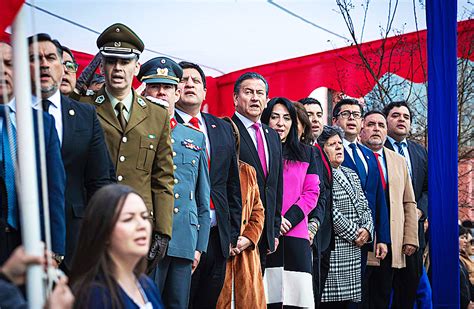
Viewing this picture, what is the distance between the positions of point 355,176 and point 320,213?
0.59m

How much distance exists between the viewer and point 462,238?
8766 mm

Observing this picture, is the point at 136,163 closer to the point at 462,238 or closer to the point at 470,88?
the point at 470,88

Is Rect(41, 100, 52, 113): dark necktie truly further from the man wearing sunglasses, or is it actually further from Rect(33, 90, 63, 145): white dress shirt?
the man wearing sunglasses

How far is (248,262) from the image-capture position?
588 cm

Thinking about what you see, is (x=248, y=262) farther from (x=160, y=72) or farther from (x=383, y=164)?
(x=383, y=164)

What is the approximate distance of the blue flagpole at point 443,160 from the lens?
5.89 m

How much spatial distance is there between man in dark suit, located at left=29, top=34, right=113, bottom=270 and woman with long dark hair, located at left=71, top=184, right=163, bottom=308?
2.93ft

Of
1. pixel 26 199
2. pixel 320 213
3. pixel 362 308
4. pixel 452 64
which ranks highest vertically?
pixel 452 64

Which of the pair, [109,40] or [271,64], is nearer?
[109,40]

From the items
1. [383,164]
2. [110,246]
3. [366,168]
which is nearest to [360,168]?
[366,168]

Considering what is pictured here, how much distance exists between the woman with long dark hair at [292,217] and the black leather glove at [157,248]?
1863mm

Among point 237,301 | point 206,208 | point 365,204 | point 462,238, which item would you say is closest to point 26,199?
point 206,208

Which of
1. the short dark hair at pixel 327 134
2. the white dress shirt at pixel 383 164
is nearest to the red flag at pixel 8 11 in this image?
the short dark hair at pixel 327 134

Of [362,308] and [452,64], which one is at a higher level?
[452,64]
